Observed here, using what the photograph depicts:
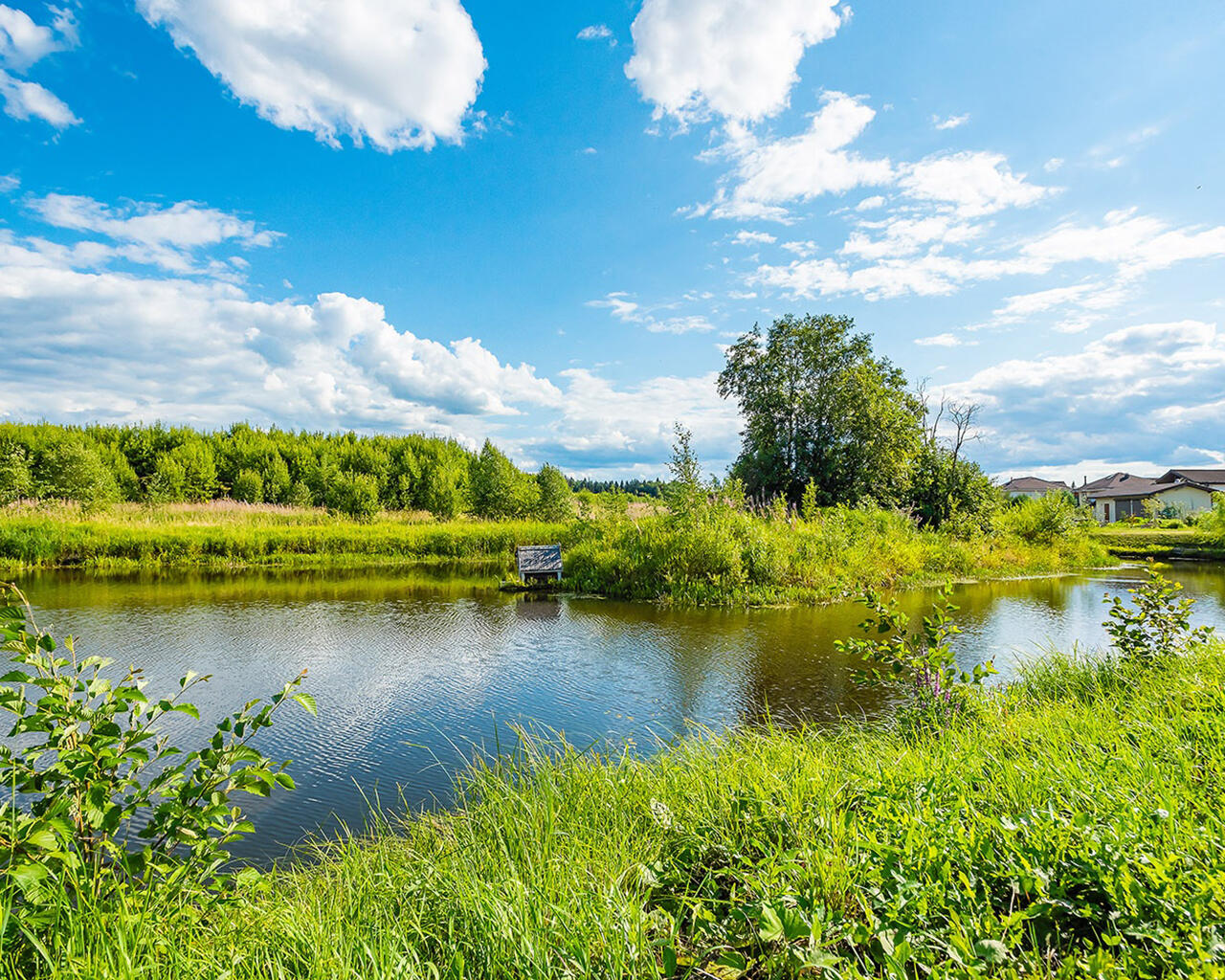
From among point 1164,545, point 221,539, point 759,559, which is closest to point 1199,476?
point 1164,545

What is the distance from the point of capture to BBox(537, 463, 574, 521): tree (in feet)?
105

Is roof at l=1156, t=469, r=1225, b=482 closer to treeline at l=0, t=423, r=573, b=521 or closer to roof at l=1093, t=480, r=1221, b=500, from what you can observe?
roof at l=1093, t=480, r=1221, b=500

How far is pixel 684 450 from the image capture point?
1570cm

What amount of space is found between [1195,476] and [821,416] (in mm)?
61932

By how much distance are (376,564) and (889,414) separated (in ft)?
73.7

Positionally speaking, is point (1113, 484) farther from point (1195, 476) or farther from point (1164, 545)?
point (1164, 545)

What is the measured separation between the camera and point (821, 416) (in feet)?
93.6

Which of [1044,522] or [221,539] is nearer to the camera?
[221,539]

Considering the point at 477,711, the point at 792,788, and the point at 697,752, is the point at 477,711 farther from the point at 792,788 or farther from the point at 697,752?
the point at 792,788

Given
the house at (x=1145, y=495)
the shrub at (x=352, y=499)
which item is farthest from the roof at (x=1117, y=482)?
the shrub at (x=352, y=499)

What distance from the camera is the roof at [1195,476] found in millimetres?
61375

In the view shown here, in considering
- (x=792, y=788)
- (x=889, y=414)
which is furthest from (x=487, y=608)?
(x=889, y=414)

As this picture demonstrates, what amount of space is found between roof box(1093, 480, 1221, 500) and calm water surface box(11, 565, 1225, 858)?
52.4 meters

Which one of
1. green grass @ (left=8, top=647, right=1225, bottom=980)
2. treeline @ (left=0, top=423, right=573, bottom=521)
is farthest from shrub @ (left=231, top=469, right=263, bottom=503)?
green grass @ (left=8, top=647, right=1225, bottom=980)
